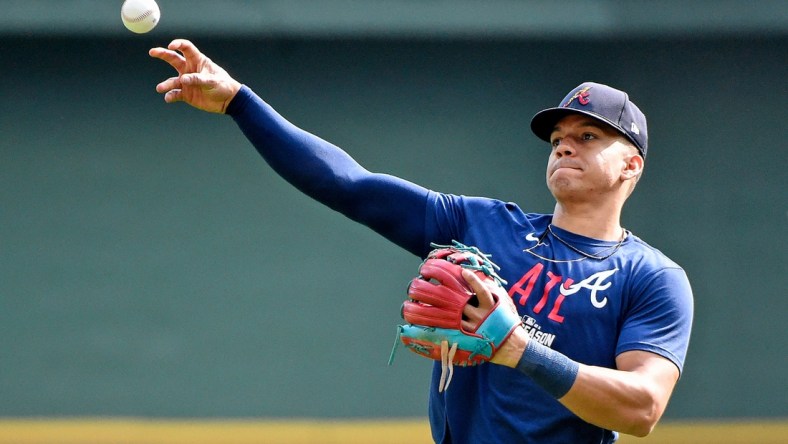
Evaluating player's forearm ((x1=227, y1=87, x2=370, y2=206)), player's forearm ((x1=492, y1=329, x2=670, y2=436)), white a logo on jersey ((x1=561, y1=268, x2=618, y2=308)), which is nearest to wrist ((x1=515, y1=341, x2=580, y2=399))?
player's forearm ((x1=492, y1=329, x2=670, y2=436))

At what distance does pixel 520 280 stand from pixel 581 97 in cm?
60

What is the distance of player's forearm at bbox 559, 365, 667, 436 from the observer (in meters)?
2.54

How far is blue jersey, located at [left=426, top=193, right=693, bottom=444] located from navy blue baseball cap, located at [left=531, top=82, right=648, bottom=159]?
1.17ft

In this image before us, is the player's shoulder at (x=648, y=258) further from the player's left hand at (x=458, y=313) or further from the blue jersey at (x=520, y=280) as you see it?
the player's left hand at (x=458, y=313)

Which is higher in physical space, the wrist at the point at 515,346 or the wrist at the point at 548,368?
the wrist at the point at 515,346

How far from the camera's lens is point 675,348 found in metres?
2.74

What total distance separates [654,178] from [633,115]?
389 cm

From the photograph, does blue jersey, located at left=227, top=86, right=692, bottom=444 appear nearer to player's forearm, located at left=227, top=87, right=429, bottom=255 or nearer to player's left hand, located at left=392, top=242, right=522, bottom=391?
player's forearm, located at left=227, top=87, right=429, bottom=255

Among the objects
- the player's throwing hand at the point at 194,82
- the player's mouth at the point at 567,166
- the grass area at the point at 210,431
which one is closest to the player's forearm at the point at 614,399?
the player's mouth at the point at 567,166

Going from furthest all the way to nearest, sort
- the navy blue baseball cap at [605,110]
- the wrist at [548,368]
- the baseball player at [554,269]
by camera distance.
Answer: the navy blue baseball cap at [605,110]
the baseball player at [554,269]
the wrist at [548,368]

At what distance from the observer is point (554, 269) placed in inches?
114

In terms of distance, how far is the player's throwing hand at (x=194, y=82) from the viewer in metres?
2.97

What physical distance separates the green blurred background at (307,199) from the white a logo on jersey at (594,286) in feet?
12.6

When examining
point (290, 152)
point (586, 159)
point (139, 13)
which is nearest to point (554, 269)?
point (586, 159)
